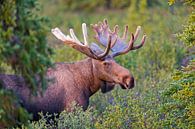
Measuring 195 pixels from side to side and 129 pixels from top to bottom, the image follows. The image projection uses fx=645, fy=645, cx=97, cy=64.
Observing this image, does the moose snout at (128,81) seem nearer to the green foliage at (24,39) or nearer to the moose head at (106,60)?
the moose head at (106,60)

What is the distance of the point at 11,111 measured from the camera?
6180 mm

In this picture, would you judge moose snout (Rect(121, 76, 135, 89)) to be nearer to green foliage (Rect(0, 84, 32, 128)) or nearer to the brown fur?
the brown fur

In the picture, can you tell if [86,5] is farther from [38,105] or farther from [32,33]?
[32,33]

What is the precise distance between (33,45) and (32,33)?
0.11 m

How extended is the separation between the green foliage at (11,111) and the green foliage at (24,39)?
230mm

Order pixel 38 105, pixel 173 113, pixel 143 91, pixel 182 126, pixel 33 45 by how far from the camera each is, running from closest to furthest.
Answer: pixel 33 45 < pixel 182 126 < pixel 173 113 < pixel 38 105 < pixel 143 91

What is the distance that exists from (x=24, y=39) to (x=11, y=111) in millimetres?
735

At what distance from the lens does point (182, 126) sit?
24.1 ft

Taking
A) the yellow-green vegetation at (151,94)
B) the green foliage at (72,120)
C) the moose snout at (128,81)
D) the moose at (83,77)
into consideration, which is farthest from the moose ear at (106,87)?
the green foliage at (72,120)

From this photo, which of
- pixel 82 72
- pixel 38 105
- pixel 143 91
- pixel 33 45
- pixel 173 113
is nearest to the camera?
pixel 33 45

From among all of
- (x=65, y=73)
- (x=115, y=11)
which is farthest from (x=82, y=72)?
(x=115, y=11)

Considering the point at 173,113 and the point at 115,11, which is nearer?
the point at 173,113

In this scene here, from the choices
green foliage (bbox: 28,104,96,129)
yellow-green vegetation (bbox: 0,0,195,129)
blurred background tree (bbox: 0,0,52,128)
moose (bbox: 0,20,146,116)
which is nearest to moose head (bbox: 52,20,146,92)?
moose (bbox: 0,20,146,116)

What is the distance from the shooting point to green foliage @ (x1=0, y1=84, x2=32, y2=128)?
6141 millimetres
